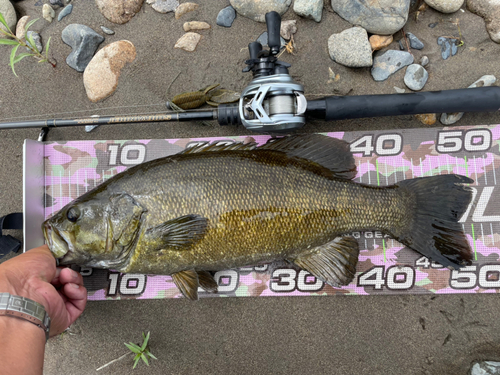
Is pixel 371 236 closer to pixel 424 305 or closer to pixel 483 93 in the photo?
pixel 424 305

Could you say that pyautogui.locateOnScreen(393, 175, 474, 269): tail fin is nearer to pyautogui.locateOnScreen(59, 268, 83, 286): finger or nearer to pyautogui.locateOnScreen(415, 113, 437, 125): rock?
pyautogui.locateOnScreen(415, 113, 437, 125): rock

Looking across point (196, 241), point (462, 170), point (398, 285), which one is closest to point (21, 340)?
point (196, 241)

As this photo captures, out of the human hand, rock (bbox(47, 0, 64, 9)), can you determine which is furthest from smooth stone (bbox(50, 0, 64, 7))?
the human hand

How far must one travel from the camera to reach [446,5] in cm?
259

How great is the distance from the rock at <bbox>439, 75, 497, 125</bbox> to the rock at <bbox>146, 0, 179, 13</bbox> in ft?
8.21

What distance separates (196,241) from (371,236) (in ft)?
4.72

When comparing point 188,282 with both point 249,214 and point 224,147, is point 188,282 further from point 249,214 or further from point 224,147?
point 224,147

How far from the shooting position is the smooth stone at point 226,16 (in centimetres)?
270

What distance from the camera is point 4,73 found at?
2814 mm

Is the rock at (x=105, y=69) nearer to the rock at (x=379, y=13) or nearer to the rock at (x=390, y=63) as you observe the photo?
the rock at (x=379, y=13)

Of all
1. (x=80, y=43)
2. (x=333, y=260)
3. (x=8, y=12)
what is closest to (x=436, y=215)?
(x=333, y=260)

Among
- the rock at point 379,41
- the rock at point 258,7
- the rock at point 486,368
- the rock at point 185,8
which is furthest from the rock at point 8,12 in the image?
the rock at point 486,368

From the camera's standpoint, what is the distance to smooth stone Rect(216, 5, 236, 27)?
270 cm

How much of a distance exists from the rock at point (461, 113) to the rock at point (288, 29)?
4.74ft
